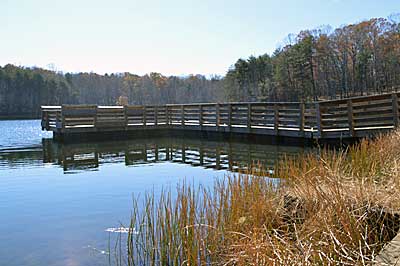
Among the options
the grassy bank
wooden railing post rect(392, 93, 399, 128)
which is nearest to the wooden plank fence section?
wooden railing post rect(392, 93, 399, 128)

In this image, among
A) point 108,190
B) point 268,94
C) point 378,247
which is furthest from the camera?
point 268,94

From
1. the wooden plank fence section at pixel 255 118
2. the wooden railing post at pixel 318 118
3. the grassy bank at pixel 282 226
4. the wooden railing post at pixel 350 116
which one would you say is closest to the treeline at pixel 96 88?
the wooden plank fence section at pixel 255 118

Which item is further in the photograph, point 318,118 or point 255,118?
point 255,118

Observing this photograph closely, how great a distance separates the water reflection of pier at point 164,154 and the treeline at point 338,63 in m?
30.1

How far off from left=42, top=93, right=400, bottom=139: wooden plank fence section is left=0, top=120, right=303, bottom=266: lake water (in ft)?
3.55

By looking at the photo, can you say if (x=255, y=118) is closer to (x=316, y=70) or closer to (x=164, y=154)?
(x=164, y=154)

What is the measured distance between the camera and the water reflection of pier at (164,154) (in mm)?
9155

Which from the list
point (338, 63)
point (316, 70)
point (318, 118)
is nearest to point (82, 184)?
point (318, 118)

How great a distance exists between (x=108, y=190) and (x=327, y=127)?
7.07 metres

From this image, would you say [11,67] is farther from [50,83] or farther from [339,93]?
[339,93]

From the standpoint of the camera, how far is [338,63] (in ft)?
140

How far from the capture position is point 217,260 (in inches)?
121

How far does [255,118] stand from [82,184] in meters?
7.97

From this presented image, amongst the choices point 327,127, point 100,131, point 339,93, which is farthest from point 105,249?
point 339,93
